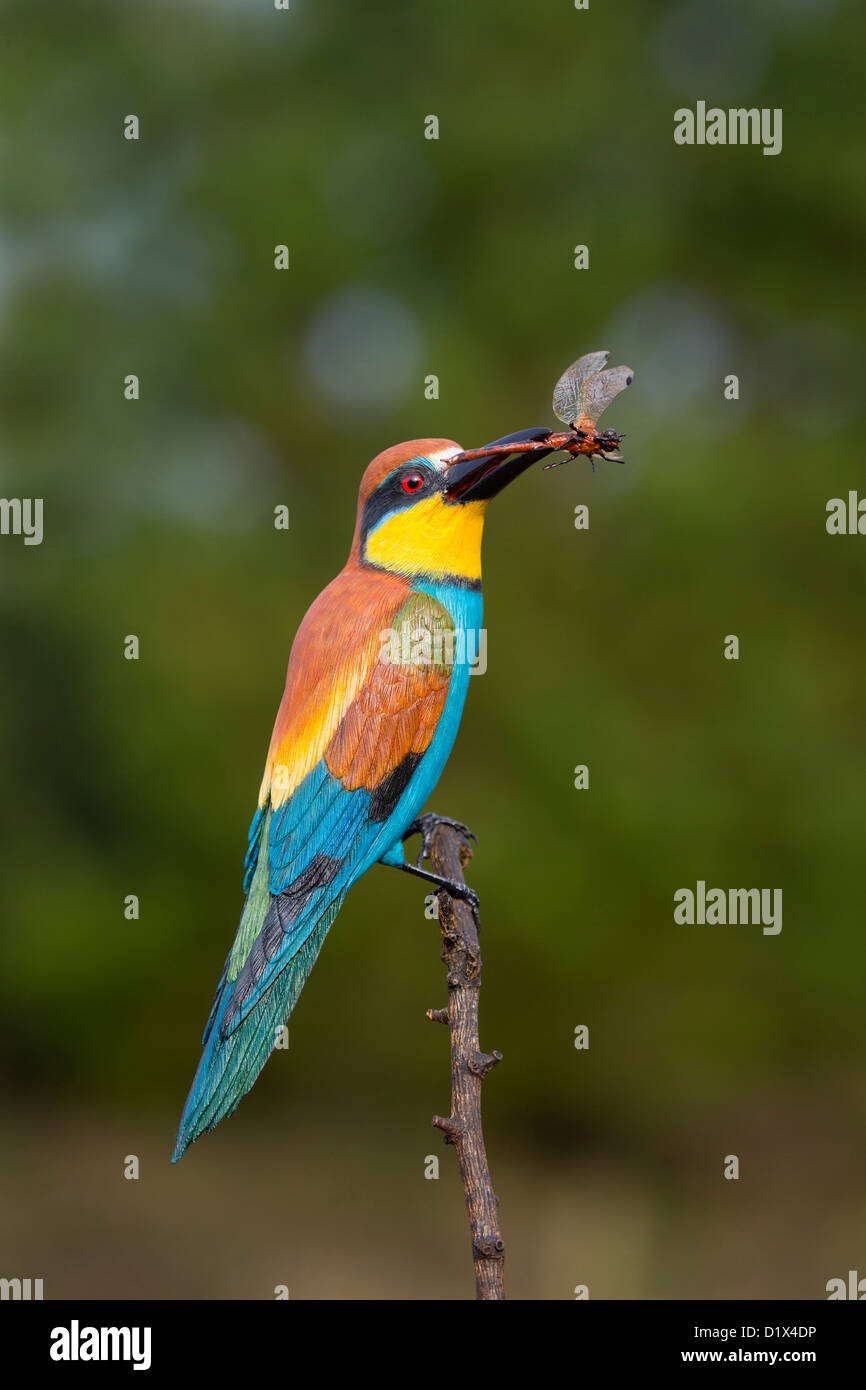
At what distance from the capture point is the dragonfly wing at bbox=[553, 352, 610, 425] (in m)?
3.04

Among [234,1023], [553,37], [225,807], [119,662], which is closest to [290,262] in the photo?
[553,37]

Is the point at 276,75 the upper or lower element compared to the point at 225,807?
upper

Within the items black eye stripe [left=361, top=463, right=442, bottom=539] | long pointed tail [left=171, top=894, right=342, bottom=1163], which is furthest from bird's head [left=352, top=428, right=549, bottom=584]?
long pointed tail [left=171, top=894, right=342, bottom=1163]

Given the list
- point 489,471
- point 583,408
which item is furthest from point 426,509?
point 583,408

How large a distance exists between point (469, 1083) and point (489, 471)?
138 cm

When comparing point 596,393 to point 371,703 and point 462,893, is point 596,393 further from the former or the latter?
point 462,893

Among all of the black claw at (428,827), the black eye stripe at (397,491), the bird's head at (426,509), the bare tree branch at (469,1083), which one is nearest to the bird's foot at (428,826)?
the black claw at (428,827)

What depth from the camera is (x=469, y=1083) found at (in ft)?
9.68

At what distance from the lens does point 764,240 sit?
290 inches

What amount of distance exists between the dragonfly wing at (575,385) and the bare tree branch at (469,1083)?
1190 millimetres

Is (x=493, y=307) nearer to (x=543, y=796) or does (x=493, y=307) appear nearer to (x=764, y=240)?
(x=764, y=240)

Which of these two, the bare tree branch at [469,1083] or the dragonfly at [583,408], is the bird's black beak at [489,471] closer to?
the dragonfly at [583,408]

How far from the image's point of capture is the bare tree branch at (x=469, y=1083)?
272cm

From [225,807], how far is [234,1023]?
4259 millimetres
